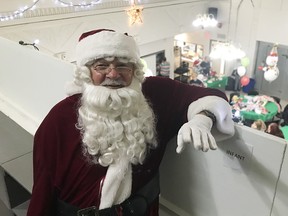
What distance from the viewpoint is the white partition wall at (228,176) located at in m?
1.28

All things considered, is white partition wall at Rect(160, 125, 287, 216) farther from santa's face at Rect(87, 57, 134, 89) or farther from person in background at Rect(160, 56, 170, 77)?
person in background at Rect(160, 56, 170, 77)

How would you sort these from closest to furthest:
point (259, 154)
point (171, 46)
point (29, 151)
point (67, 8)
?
point (259, 154)
point (29, 151)
point (67, 8)
point (171, 46)

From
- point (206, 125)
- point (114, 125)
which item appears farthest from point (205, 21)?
point (206, 125)

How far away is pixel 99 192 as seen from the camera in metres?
1.52

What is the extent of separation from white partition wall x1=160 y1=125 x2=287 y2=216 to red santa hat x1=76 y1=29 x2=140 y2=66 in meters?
0.53

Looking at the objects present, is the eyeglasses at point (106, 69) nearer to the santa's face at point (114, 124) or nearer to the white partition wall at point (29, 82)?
the santa's face at point (114, 124)

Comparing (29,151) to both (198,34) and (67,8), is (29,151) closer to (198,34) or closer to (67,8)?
(67,8)

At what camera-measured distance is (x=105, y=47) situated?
1.53m

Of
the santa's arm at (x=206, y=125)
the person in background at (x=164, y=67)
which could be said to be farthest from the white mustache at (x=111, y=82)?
the person in background at (x=164, y=67)

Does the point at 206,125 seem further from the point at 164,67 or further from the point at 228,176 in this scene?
the point at 164,67

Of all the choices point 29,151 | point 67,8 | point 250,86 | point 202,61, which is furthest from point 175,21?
point 29,151

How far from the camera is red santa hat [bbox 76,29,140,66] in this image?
152 cm

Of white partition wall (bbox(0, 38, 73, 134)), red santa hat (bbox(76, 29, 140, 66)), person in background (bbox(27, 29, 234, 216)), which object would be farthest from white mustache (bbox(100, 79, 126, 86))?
white partition wall (bbox(0, 38, 73, 134))

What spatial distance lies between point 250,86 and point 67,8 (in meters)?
5.93
